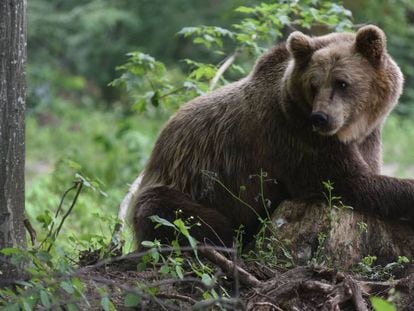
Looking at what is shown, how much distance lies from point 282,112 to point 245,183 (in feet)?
2.09

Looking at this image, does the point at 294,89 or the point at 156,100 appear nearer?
the point at 294,89

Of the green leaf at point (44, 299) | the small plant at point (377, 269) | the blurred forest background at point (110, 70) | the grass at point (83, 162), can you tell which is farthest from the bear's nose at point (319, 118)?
the blurred forest background at point (110, 70)

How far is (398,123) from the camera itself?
2170 centimetres

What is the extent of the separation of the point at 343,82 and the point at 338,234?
1080mm

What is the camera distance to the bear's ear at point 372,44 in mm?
5637

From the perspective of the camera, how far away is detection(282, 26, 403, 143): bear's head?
18.2 feet

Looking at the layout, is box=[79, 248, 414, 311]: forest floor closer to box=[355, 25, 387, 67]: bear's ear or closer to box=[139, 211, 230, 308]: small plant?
box=[139, 211, 230, 308]: small plant

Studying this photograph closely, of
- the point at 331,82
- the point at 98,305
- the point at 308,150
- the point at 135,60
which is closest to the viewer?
the point at 98,305

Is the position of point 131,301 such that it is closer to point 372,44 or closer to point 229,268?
point 229,268

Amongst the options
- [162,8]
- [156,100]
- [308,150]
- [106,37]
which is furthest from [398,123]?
[308,150]

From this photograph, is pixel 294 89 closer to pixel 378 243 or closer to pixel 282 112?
pixel 282 112

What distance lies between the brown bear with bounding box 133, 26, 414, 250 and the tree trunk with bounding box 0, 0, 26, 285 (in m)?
1.28

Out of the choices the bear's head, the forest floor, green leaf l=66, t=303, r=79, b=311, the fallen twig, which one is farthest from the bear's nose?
green leaf l=66, t=303, r=79, b=311

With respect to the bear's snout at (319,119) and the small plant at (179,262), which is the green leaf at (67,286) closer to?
the small plant at (179,262)
